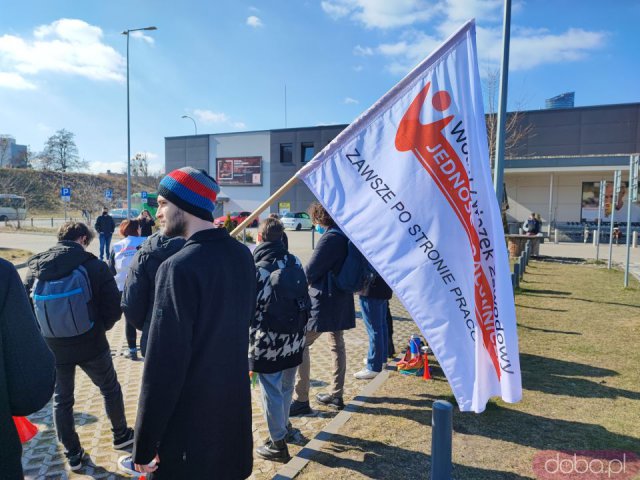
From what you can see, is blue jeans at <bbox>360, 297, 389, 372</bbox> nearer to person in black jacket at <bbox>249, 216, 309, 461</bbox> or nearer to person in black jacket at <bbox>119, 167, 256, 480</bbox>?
person in black jacket at <bbox>249, 216, 309, 461</bbox>

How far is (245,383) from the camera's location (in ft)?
7.23

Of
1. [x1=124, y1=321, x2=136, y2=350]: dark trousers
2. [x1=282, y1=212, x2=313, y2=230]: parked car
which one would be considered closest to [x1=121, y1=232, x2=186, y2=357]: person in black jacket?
[x1=124, y1=321, x2=136, y2=350]: dark trousers

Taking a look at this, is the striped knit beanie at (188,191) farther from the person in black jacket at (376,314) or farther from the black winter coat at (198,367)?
the person in black jacket at (376,314)

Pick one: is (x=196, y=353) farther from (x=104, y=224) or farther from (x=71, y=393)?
(x=104, y=224)

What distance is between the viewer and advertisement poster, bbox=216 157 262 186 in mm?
48281

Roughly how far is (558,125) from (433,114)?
1565 inches

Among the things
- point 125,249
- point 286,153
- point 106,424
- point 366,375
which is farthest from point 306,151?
point 106,424

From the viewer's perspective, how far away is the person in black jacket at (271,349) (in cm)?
362

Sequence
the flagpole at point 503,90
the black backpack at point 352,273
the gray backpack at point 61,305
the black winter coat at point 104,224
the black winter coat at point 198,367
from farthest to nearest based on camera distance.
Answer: the black winter coat at point 104,224
the flagpole at point 503,90
the black backpack at point 352,273
the gray backpack at point 61,305
the black winter coat at point 198,367

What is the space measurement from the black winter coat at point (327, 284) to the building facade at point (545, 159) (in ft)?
92.5

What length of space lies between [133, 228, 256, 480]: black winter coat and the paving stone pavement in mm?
1688

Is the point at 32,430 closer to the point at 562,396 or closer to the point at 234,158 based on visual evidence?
the point at 562,396

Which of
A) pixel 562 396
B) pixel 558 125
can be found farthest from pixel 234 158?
pixel 562 396
